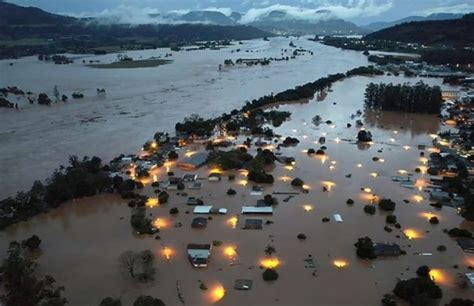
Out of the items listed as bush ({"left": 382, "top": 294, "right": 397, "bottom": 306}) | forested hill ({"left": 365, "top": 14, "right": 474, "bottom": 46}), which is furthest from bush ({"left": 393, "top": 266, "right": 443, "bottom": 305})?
forested hill ({"left": 365, "top": 14, "right": 474, "bottom": 46})

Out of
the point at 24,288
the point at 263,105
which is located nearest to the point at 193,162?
the point at 24,288

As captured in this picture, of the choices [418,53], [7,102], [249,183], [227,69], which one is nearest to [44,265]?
[249,183]

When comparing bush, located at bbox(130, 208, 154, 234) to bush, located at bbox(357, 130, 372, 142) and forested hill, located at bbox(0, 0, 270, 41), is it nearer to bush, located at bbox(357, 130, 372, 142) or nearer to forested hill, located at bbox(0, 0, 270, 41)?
bush, located at bbox(357, 130, 372, 142)

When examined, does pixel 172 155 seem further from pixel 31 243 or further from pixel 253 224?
pixel 31 243

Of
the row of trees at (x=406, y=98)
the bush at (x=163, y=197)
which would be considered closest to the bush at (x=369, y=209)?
the bush at (x=163, y=197)

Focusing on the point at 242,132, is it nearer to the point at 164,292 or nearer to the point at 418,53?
the point at 164,292

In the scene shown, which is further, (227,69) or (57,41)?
(57,41)

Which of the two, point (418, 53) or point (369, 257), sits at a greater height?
point (418, 53)
